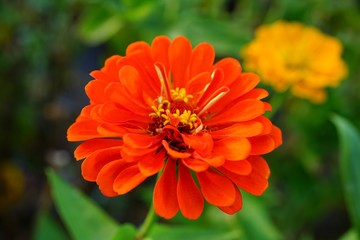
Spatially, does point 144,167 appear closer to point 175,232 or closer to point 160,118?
point 160,118

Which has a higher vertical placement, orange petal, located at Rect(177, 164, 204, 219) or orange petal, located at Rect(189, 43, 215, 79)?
orange petal, located at Rect(189, 43, 215, 79)

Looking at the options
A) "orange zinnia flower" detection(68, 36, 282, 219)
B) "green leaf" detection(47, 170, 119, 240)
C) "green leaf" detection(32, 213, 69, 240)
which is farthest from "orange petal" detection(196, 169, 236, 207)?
"green leaf" detection(32, 213, 69, 240)

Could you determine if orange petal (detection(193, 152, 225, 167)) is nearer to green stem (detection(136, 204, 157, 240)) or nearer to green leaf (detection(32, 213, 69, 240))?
green stem (detection(136, 204, 157, 240))

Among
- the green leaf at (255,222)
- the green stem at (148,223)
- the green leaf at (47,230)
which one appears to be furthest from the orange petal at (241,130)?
the green leaf at (47,230)

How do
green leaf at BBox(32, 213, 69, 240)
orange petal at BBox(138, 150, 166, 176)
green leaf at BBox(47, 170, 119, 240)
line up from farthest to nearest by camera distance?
green leaf at BBox(32, 213, 69, 240) < green leaf at BBox(47, 170, 119, 240) < orange petal at BBox(138, 150, 166, 176)

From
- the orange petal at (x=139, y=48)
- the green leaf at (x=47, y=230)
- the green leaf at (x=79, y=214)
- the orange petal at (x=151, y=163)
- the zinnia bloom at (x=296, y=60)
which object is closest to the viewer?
the orange petal at (x=151, y=163)

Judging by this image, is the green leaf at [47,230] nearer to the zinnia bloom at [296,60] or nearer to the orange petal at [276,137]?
the zinnia bloom at [296,60]

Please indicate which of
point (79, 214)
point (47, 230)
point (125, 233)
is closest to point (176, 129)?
point (125, 233)

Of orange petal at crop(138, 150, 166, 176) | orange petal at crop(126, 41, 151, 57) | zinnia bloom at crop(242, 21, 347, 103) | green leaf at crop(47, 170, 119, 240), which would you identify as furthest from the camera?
zinnia bloom at crop(242, 21, 347, 103)
